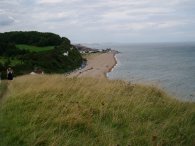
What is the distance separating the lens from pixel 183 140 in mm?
6945

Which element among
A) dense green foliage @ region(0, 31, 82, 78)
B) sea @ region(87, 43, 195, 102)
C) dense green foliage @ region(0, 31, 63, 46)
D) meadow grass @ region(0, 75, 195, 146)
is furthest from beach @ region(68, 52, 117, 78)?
meadow grass @ region(0, 75, 195, 146)

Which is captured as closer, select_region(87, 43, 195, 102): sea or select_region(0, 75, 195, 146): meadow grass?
select_region(0, 75, 195, 146): meadow grass

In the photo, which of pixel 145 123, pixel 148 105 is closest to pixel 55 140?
pixel 145 123

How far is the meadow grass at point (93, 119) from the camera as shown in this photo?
676 cm

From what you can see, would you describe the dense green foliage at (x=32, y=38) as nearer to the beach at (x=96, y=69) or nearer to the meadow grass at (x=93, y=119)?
the beach at (x=96, y=69)

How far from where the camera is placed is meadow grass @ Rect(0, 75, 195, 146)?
22.2ft

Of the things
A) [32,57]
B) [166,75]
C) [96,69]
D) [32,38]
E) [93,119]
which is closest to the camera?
[93,119]

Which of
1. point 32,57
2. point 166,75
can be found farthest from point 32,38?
point 166,75

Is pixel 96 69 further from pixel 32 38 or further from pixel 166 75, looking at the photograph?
pixel 32 38

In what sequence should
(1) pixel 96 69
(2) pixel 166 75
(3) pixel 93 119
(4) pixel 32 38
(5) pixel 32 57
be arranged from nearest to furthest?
(3) pixel 93 119, (2) pixel 166 75, (5) pixel 32 57, (1) pixel 96 69, (4) pixel 32 38

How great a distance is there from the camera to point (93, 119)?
7.93 meters

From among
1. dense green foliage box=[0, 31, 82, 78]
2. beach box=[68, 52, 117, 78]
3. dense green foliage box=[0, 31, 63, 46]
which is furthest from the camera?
dense green foliage box=[0, 31, 63, 46]

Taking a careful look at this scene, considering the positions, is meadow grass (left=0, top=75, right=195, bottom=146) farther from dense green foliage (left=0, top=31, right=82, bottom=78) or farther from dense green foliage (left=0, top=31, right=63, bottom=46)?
dense green foliage (left=0, top=31, right=63, bottom=46)

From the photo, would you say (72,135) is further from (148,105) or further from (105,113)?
(148,105)
